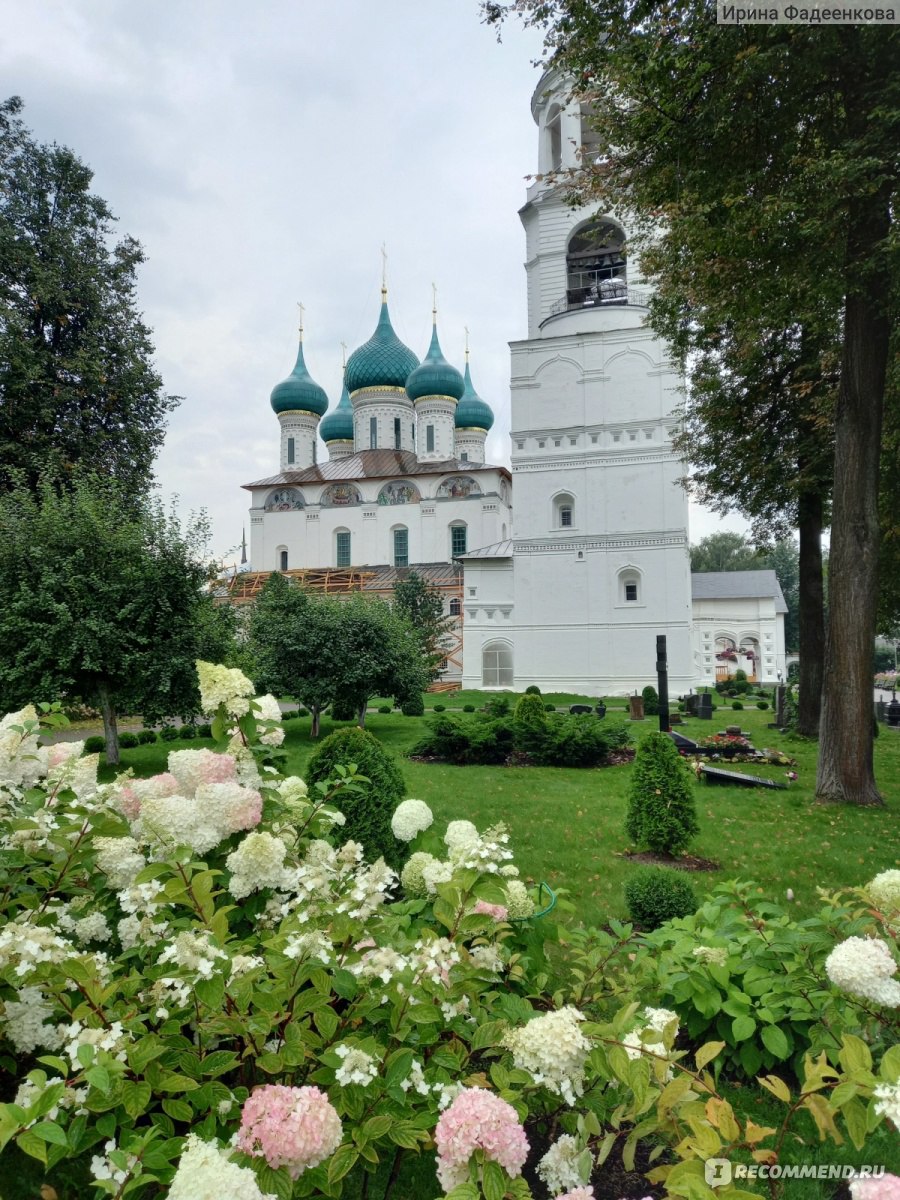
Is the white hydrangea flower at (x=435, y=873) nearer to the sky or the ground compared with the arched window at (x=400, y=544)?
nearer to the ground

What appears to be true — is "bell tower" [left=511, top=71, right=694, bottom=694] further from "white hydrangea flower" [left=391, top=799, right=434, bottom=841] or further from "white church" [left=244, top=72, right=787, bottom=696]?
"white hydrangea flower" [left=391, top=799, right=434, bottom=841]

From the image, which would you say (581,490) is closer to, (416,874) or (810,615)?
(810,615)

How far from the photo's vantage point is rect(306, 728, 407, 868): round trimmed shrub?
5664 millimetres

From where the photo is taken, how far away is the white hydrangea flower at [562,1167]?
162 cm

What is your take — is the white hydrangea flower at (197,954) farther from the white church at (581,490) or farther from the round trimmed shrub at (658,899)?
the white church at (581,490)

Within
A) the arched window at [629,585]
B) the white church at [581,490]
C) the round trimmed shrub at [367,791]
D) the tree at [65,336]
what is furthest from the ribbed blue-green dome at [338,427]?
the round trimmed shrub at [367,791]

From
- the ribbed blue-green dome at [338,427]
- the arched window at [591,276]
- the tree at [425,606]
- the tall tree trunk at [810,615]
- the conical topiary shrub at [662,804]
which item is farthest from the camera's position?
the ribbed blue-green dome at [338,427]

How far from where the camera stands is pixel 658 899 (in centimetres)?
469

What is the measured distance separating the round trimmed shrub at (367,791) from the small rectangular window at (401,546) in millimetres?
33514

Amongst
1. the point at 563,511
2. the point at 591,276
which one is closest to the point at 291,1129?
the point at 563,511

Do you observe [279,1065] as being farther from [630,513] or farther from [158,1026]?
[630,513]

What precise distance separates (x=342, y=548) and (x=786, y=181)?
3493cm

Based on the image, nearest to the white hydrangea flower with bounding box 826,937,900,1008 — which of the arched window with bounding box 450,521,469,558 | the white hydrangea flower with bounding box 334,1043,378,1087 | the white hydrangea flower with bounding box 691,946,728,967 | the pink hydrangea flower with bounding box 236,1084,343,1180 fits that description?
the white hydrangea flower with bounding box 691,946,728,967

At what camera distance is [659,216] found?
8.88 m
